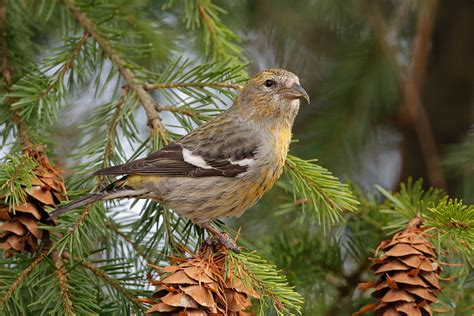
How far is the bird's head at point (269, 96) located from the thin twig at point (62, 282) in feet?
4.62

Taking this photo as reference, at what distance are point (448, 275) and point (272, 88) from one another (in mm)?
1344

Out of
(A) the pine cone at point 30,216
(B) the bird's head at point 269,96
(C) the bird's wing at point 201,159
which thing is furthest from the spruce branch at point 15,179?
(B) the bird's head at point 269,96

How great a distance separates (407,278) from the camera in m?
2.59

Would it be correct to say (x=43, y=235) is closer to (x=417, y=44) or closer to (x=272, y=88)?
(x=272, y=88)

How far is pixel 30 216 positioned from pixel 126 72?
3.14ft

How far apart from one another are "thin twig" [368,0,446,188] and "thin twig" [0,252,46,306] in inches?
102

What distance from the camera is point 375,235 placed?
3.28m

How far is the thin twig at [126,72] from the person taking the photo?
10.4 ft

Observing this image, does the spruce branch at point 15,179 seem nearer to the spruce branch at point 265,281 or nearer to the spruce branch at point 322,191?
the spruce branch at point 265,281

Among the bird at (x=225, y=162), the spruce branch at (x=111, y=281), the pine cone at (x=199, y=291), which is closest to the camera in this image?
the pine cone at (x=199, y=291)

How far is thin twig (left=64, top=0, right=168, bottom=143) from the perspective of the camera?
10.4 ft

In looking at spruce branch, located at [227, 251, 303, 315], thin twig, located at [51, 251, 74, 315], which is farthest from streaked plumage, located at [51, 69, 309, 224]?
spruce branch, located at [227, 251, 303, 315]

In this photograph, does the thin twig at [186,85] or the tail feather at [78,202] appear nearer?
the tail feather at [78,202]

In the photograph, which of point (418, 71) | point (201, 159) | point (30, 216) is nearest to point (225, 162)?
point (201, 159)
